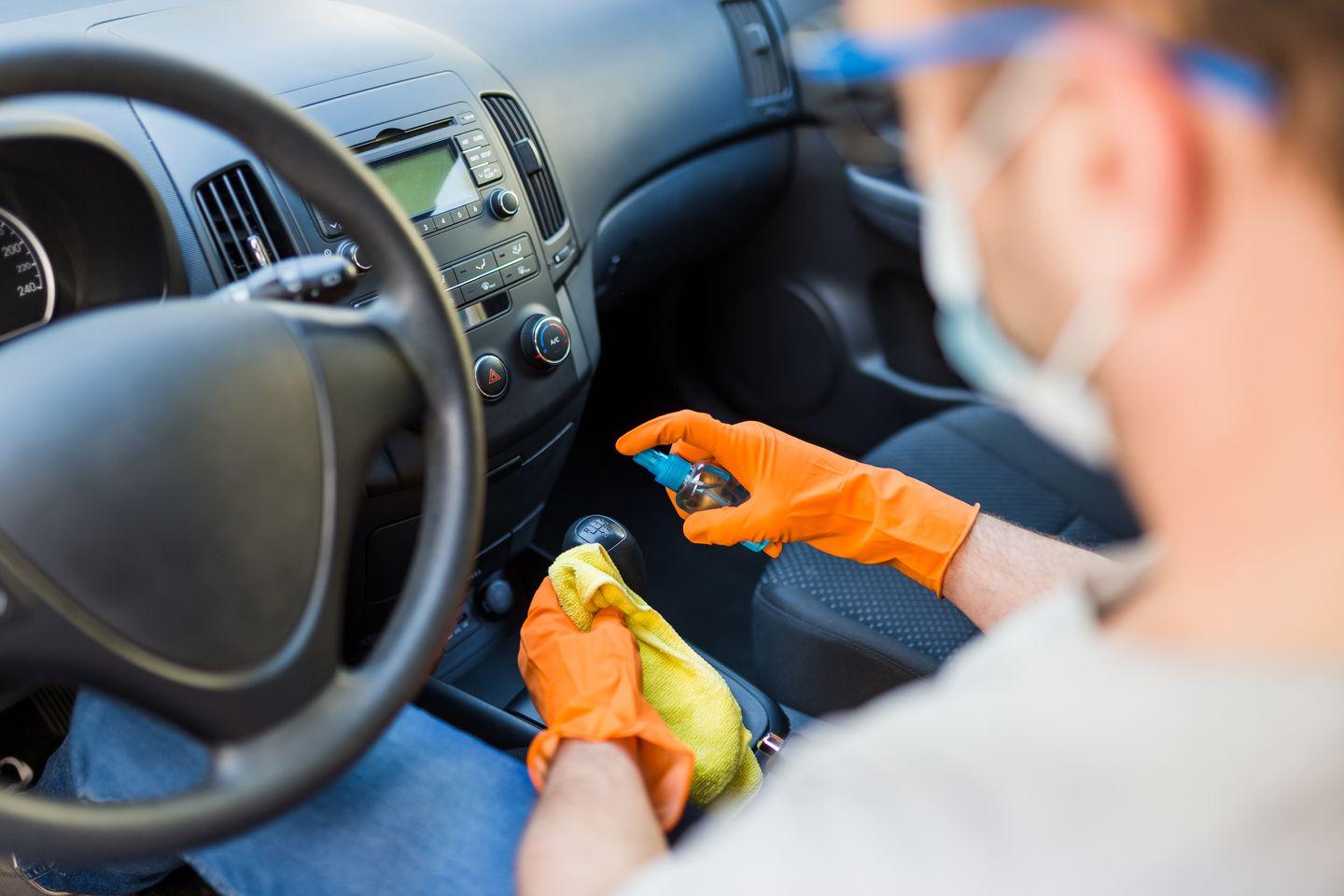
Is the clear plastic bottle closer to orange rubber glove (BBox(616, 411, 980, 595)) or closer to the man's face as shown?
orange rubber glove (BBox(616, 411, 980, 595))

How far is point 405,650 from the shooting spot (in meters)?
0.79

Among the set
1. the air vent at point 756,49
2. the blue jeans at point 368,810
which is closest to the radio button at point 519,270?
the blue jeans at point 368,810

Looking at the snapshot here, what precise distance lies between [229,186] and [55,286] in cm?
19

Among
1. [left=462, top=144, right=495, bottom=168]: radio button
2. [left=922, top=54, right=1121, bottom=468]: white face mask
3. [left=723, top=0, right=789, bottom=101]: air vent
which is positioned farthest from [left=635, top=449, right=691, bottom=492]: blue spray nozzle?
[left=723, top=0, right=789, bottom=101]: air vent

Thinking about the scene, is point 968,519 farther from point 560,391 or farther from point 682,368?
point 682,368

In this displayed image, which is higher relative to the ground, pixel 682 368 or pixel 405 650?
pixel 405 650

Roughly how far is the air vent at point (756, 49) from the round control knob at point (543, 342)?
763 mm

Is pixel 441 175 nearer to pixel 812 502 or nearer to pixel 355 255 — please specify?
pixel 355 255

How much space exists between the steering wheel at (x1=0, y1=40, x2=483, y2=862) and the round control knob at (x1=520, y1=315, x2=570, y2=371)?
1.43ft

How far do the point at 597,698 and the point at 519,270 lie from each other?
56 centimetres

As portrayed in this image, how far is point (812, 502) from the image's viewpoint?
3.93 feet

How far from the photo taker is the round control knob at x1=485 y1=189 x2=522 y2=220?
4.16 ft

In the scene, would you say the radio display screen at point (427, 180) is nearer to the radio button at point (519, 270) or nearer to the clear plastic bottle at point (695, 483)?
the radio button at point (519, 270)

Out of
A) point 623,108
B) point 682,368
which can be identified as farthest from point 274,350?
point 682,368
